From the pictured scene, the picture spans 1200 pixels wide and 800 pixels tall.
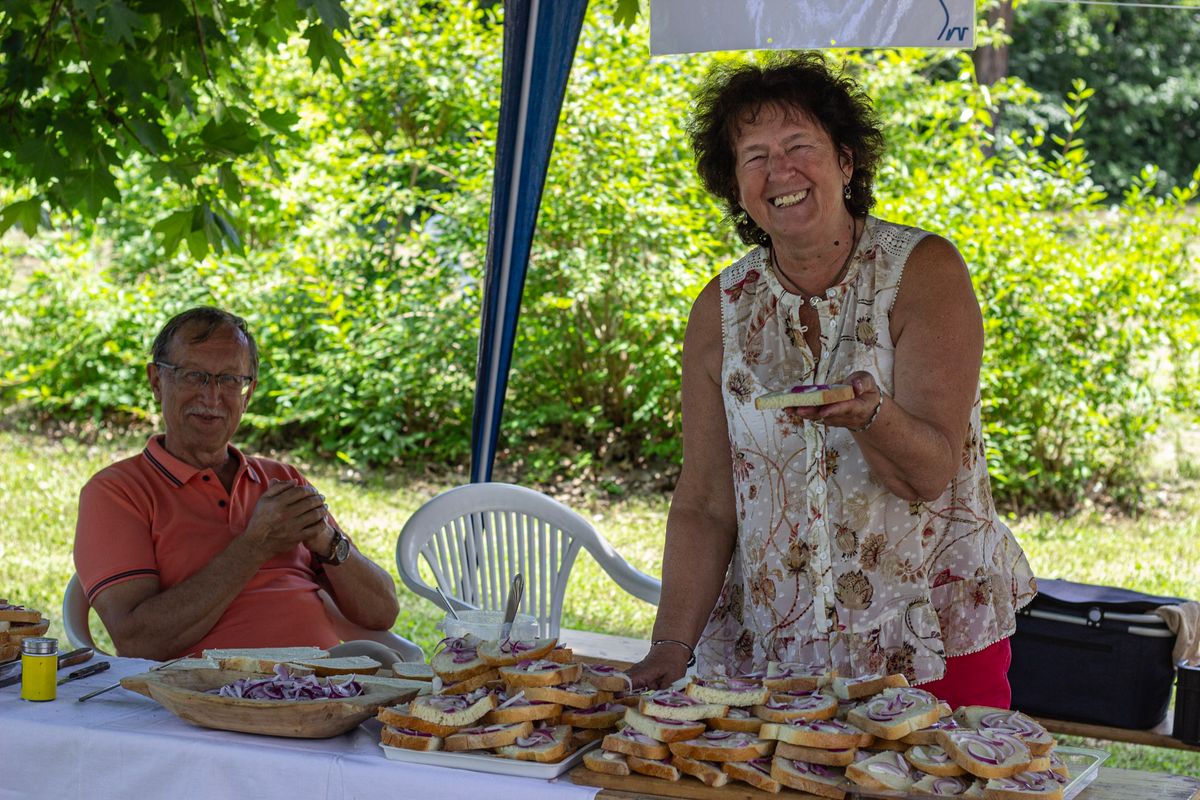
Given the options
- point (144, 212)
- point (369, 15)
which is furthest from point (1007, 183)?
point (144, 212)

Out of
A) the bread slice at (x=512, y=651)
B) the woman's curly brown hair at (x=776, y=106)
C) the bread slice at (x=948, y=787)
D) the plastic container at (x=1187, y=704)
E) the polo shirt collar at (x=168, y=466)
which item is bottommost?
the plastic container at (x=1187, y=704)

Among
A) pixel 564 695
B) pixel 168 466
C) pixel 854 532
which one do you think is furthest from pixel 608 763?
pixel 168 466

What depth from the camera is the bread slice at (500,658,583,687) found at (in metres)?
1.98

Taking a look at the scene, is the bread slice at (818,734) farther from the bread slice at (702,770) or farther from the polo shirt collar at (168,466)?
the polo shirt collar at (168,466)

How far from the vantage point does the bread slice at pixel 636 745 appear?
6.06ft

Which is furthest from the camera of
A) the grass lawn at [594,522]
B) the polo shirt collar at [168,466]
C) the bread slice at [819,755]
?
the grass lawn at [594,522]

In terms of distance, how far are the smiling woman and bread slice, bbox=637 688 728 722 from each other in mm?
365

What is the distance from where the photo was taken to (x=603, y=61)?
853 cm

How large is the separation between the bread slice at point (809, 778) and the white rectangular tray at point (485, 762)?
0.95 ft

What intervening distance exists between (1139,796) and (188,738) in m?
1.34

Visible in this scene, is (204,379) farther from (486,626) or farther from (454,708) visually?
(454,708)

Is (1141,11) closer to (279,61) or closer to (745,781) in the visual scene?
(279,61)

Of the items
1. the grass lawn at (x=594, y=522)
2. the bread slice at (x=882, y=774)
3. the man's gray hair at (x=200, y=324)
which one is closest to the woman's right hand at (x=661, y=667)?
the bread slice at (x=882, y=774)

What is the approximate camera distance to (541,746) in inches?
74.2
